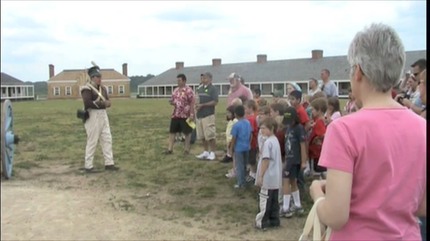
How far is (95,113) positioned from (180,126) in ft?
6.52

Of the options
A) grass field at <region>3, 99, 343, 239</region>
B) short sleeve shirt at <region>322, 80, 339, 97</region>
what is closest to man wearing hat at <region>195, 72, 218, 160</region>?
grass field at <region>3, 99, 343, 239</region>

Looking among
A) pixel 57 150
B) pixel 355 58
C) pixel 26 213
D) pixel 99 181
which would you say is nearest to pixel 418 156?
pixel 355 58

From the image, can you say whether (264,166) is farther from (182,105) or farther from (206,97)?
(182,105)

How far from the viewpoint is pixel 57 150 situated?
10.9 m

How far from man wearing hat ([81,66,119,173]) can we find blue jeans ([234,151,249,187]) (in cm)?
245

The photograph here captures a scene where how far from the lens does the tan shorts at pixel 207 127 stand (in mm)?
9008

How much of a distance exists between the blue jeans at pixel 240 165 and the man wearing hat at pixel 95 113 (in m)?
2.45

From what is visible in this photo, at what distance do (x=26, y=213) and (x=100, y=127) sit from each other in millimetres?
2672

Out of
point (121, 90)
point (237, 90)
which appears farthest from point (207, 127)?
point (121, 90)

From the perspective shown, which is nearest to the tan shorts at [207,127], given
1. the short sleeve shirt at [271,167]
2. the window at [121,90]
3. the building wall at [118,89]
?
the short sleeve shirt at [271,167]

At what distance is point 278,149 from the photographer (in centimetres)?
502

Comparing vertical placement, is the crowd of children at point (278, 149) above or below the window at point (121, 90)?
below

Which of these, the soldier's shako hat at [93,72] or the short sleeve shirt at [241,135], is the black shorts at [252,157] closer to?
the short sleeve shirt at [241,135]

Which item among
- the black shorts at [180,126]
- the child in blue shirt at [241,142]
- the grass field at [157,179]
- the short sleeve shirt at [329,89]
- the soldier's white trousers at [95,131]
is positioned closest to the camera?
the grass field at [157,179]
